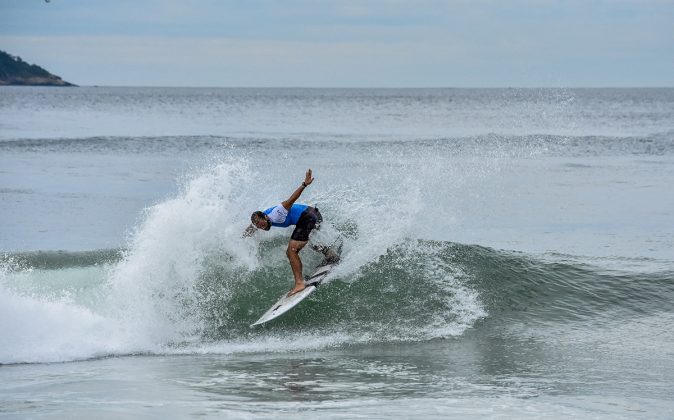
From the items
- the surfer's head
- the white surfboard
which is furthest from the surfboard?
the surfer's head

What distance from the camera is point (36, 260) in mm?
16000

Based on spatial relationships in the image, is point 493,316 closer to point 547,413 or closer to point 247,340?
point 247,340

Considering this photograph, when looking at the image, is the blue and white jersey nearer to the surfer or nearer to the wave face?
the surfer

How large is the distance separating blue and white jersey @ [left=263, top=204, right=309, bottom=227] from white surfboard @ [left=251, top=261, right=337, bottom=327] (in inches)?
39.2

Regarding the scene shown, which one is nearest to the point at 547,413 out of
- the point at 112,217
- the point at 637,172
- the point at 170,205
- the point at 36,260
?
the point at 170,205

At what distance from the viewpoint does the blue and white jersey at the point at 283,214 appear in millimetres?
12062

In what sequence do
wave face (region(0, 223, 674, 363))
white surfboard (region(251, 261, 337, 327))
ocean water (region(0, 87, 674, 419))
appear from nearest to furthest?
1. ocean water (region(0, 87, 674, 419))
2. wave face (region(0, 223, 674, 363))
3. white surfboard (region(251, 261, 337, 327))

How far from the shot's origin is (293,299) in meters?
12.2

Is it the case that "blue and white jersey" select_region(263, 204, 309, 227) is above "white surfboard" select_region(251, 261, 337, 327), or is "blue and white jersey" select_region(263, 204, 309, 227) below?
above

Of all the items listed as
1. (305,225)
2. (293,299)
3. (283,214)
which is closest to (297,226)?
(305,225)

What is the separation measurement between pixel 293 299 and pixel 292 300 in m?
0.04

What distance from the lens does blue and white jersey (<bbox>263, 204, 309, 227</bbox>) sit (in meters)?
12.1

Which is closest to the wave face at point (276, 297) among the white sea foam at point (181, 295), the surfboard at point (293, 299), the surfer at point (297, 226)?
the white sea foam at point (181, 295)

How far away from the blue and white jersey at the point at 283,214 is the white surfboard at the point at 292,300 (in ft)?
3.27
